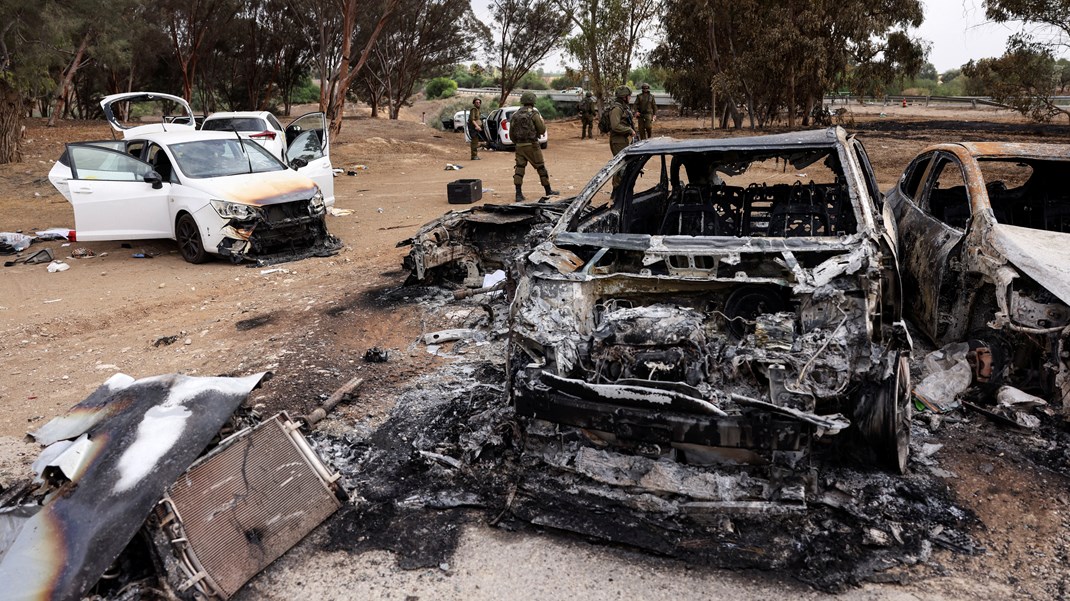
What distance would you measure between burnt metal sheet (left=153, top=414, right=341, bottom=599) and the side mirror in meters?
6.74

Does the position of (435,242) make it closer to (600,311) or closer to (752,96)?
(600,311)

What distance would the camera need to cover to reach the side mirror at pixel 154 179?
9.33 metres

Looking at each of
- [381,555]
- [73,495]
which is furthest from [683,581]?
[73,495]

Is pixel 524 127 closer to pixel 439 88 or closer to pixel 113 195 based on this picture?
pixel 113 195

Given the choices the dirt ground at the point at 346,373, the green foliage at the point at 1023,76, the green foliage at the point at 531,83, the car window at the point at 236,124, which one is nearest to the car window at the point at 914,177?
the dirt ground at the point at 346,373

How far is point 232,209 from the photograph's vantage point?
8953 mm

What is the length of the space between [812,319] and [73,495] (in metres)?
3.67

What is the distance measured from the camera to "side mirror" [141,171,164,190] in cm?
933

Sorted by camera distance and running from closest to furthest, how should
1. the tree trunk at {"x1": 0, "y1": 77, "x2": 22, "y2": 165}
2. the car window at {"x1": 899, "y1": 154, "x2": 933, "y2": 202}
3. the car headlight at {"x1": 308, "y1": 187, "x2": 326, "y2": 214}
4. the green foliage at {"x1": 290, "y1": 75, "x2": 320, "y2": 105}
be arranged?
the car window at {"x1": 899, "y1": 154, "x2": 933, "y2": 202} < the car headlight at {"x1": 308, "y1": 187, "x2": 326, "y2": 214} < the tree trunk at {"x1": 0, "y1": 77, "x2": 22, "y2": 165} < the green foliage at {"x1": 290, "y1": 75, "x2": 320, "y2": 105}

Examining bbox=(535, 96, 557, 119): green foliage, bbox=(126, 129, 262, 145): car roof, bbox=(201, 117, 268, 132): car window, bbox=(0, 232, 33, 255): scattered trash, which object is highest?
bbox=(535, 96, 557, 119): green foliage

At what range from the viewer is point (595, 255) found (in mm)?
4414

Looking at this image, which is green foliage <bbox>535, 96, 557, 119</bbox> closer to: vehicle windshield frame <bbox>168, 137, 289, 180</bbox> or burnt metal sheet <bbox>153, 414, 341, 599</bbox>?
vehicle windshield frame <bbox>168, 137, 289, 180</bbox>

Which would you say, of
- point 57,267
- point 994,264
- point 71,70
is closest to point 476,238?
point 994,264

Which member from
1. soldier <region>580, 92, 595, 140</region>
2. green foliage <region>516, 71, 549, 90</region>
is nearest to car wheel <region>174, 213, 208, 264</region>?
soldier <region>580, 92, 595, 140</region>
